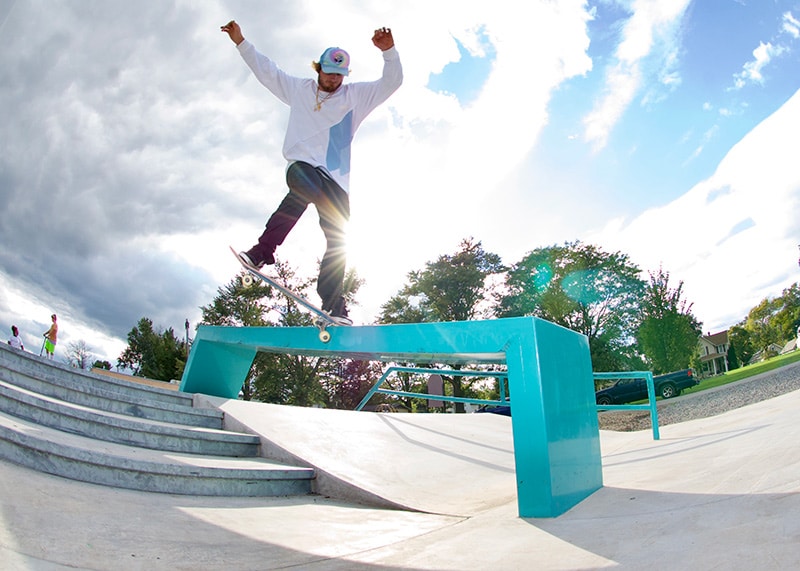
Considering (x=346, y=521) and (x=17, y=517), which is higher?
(x=17, y=517)

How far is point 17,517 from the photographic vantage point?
1699 millimetres

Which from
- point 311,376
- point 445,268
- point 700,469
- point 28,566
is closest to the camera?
point 28,566

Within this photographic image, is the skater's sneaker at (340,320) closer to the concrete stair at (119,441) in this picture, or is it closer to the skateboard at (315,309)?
the skateboard at (315,309)

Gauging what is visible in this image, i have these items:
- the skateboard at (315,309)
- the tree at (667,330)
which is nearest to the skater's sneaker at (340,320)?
the skateboard at (315,309)

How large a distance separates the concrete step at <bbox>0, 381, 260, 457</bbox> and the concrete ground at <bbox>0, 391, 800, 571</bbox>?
746 millimetres

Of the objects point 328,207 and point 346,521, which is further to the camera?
point 328,207

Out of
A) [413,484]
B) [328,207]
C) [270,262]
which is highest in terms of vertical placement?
[328,207]

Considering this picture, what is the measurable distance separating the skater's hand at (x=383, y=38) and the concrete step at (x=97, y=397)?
3546 millimetres

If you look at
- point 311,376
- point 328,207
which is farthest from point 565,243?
point 328,207

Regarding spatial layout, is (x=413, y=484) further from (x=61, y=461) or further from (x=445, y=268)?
(x=445, y=268)

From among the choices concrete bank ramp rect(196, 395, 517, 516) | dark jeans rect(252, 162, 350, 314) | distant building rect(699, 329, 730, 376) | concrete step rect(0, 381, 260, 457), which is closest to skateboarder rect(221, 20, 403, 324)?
dark jeans rect(252, 162, 350, 314)

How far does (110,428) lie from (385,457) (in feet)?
6.99

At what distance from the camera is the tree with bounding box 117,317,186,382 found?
38906 millimetres

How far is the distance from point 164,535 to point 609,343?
110 ft
